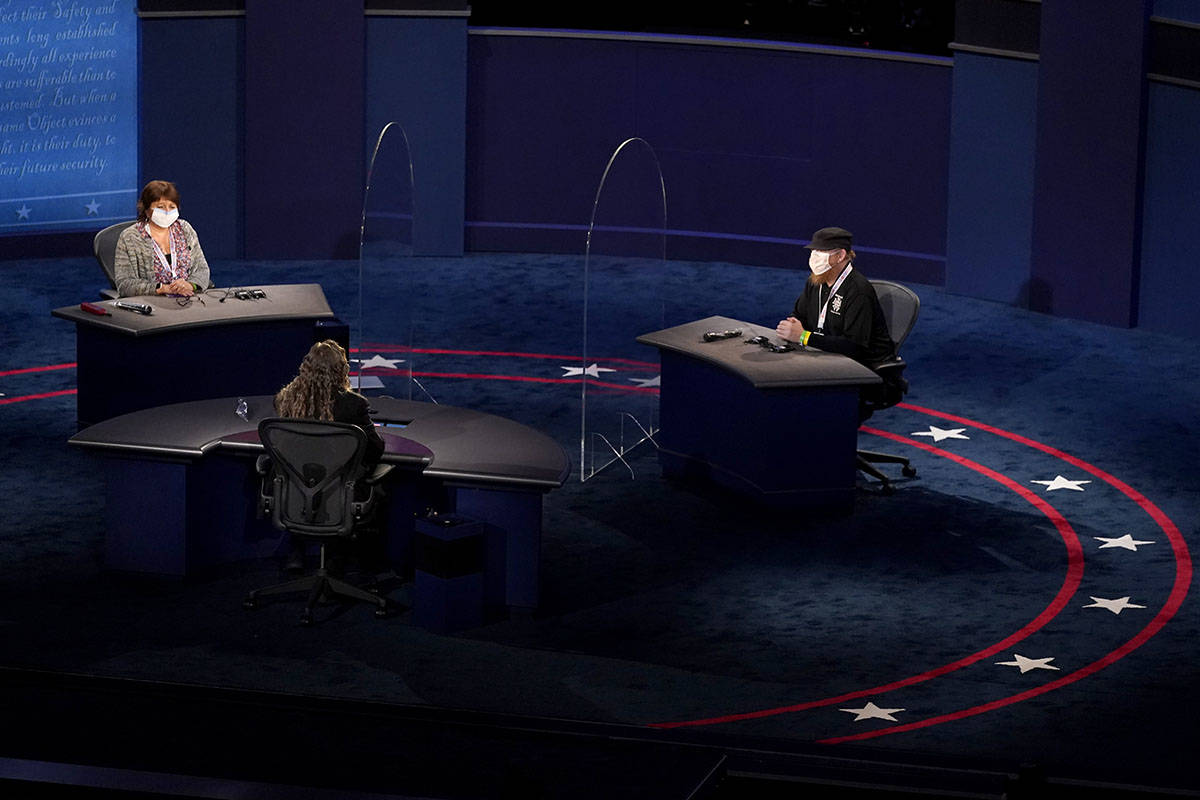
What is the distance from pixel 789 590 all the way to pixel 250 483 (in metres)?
2.73

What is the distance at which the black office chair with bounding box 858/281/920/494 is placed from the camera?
1065cm

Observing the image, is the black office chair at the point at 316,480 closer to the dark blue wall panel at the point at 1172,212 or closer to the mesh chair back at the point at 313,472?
the mesh chair back at the point at 313,472

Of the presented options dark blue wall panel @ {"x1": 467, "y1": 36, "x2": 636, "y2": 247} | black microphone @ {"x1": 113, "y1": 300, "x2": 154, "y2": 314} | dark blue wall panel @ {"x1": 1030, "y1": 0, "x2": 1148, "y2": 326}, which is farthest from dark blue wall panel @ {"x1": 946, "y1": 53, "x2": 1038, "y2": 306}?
black microphone @ {"x1": 113, "y1": 300, "x2": 154, "y2": 314}

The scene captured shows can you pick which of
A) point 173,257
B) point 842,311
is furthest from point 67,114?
point 842,311

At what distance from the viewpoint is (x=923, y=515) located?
10336 mm

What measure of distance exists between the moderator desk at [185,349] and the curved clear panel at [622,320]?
1810mm

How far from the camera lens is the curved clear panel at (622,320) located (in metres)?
11.3

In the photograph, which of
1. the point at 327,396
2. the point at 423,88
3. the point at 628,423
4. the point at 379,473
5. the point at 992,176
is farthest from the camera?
the point at 423,88

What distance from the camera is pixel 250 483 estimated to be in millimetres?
9438

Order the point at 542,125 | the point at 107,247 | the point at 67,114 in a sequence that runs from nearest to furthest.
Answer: the point at 107,247 < the point at 67,114 < the point at 542,125

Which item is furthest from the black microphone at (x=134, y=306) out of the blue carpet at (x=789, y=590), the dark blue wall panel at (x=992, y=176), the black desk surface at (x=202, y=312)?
the dark blue wall panel at (x=992, y=176)

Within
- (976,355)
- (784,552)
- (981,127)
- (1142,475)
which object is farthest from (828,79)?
(784,552)

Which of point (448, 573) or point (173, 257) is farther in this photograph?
point (173, 257)

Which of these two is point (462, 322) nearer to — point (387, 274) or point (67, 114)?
point (387, 274)
